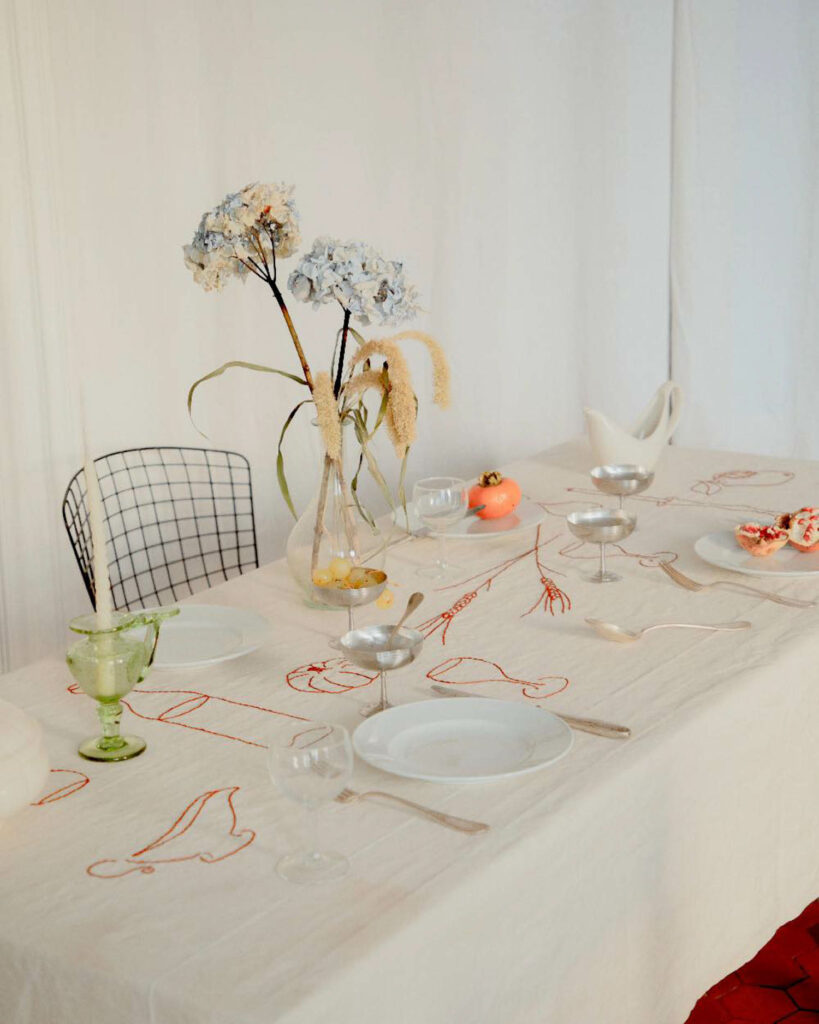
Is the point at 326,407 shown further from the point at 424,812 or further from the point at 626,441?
the point at 626,441

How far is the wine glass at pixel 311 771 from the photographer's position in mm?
1104

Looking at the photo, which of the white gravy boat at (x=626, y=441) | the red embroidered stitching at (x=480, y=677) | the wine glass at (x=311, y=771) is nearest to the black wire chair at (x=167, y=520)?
the white gravy boat at (x=626, y=441)

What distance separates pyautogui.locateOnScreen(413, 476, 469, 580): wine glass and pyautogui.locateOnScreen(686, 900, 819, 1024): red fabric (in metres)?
0.75

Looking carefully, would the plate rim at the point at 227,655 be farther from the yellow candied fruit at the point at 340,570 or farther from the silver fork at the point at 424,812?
the silver fork at the point at 424,812

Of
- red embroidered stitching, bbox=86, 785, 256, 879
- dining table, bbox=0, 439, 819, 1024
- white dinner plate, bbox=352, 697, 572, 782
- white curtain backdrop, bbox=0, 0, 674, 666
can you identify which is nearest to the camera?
dining table, bbox=0, 439, 819, 1024

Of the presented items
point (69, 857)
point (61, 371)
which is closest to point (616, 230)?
point (61, 371)

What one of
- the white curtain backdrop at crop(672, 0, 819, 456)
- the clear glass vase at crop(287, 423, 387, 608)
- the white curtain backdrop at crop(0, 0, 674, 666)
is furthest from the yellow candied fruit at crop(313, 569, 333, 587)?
the white curtain backdrop at crop(672, 0, 819, 456)

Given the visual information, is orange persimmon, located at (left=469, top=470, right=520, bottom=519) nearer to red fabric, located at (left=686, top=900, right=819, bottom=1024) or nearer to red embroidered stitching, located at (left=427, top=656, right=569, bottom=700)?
red embroidered stitching, located at (left=427, top=656, right=569, bottom=700)

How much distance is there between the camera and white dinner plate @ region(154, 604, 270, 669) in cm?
165

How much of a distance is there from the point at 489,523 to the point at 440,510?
9.9 inches

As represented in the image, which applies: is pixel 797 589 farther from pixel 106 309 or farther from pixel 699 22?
pixel 699 22

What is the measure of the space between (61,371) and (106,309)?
0.81ft

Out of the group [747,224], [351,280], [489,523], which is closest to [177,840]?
[351,280]

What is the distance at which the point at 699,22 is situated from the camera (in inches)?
171
